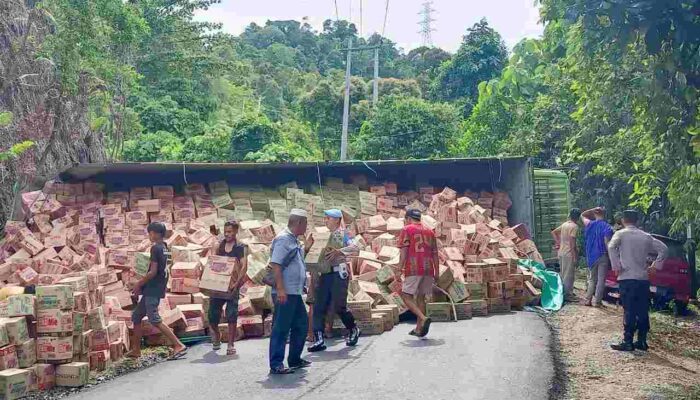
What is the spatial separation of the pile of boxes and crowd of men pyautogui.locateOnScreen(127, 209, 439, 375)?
0.83 ft

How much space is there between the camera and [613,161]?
52.1 feet

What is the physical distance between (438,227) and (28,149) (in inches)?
343

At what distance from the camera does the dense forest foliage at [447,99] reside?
784 cm

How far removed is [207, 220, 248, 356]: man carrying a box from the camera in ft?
29.9

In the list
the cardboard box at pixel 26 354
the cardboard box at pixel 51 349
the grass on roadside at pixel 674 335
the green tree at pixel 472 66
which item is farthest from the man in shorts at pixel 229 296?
the green tree at pixel 472 66

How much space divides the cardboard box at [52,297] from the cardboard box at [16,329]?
281 millimetres

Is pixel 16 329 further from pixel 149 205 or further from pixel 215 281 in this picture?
pixel 149 205

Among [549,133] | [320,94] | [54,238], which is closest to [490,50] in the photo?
[320,94]

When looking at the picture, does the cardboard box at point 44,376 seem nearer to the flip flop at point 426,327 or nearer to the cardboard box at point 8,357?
the cardboard box at point 8,357

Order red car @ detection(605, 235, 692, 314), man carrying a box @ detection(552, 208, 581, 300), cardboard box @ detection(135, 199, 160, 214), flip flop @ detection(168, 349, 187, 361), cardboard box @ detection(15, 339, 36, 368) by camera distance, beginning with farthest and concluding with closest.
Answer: cardboard box @ detection(135, 199, 160, 214), man carrying a box @ detection(552, 208, 581, 300), red car @ detection(605, 235, 692, 314), flip flop @ detection(168, 349, 187, 361), cardboard box @ detection(15, 339, 36, 368)

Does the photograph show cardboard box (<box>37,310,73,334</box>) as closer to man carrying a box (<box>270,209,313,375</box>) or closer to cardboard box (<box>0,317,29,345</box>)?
cardboard box (<box>0,317,29,345</box>)

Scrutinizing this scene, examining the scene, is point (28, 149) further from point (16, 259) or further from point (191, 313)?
point (191, 313)

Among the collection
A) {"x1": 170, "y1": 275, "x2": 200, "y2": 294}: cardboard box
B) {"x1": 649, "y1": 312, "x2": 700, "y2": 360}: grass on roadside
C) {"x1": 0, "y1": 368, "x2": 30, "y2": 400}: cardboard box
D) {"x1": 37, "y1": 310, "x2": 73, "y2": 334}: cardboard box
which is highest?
Result: {"x1": 37, "y1": 310, "x2": 73, "y2": 334}: cardboard box

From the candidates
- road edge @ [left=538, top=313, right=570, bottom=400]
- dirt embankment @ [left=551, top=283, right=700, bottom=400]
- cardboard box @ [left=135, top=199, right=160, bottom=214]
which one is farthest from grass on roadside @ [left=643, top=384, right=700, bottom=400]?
cardboard box @ [left=135, top=199, right=160, bottom=214]
